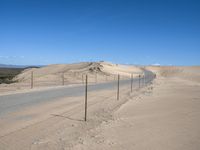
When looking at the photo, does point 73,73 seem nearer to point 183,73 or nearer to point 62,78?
point 62,78

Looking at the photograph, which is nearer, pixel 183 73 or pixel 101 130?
pixel 101 130

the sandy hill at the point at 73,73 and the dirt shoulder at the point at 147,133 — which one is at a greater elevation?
the sandy hill at the point at 73,73

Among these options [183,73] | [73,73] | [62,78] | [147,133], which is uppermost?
[183,73]

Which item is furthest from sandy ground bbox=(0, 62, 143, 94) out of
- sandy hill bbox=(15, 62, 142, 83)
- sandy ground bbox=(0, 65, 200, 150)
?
sandy ground bbox=(0, 65, 200, 150)

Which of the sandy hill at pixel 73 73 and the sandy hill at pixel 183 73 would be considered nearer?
the sandy hill at pixel 73 73

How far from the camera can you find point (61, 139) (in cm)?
760

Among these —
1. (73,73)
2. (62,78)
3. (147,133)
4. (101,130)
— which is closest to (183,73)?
(73,73)

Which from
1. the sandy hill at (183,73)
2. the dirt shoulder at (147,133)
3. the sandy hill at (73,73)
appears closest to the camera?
the dirt shoulder at (147,133)

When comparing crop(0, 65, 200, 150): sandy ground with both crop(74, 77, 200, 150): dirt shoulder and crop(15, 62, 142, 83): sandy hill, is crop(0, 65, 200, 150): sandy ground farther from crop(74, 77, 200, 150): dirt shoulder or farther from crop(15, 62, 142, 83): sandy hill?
crop(15, 62, 142, 83): sandy hill

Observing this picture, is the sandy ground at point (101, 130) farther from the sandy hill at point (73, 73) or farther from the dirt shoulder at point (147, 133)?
the sandy hill at point (73, 73)

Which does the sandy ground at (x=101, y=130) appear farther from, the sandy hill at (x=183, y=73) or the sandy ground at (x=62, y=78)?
the sandy hill at (x=183, y=73)

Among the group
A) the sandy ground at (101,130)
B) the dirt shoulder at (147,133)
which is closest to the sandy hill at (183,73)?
the dirt shoulder at (147,133)

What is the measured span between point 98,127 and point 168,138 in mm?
2737

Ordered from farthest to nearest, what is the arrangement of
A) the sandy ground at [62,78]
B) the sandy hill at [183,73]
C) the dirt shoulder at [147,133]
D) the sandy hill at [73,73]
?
the sandy hill at [183,73], the sandy hill at [73,73], the sandy ground at [62,78], the dirt shoulder at [147,133]
